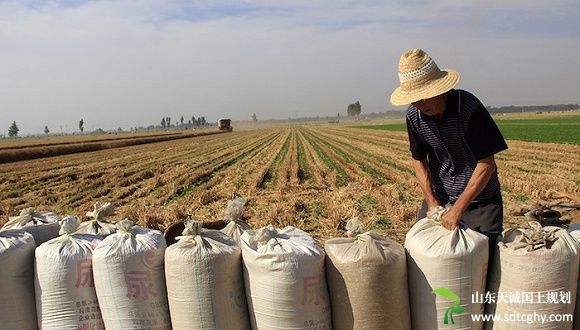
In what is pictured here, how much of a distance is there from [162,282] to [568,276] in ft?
7.43

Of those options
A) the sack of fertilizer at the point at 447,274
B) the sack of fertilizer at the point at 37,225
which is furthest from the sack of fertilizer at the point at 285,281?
the sack of fertilizer at the point at 37,225

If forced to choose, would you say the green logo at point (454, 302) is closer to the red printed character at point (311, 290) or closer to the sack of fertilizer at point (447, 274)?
the sack of fertilizer at point (447, 274)

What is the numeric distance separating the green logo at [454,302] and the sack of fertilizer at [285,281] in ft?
2.05

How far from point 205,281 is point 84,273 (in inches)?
31.1

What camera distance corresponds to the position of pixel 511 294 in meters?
2.53

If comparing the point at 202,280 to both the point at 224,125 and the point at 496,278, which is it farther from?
the point at 224,125

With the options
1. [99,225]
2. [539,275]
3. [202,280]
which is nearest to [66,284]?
[99,225]

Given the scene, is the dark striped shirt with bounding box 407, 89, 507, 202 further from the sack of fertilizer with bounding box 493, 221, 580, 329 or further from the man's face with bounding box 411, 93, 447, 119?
the sack of fertilizer with bounding box 493, 221, 580, 329

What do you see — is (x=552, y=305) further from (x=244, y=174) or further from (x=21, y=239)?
(x=244, y=174)

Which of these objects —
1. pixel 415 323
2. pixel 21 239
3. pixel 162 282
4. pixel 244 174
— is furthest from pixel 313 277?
pixel 244 174

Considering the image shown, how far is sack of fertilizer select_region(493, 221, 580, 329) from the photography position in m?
2.43

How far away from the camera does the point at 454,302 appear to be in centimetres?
257

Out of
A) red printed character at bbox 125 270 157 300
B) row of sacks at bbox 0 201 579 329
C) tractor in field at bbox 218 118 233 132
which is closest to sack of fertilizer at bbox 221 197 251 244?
row of sacks at bbox 0 201 579 329

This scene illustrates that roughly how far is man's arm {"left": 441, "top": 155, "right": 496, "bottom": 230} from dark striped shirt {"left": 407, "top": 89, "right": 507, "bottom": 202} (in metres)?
0.06
